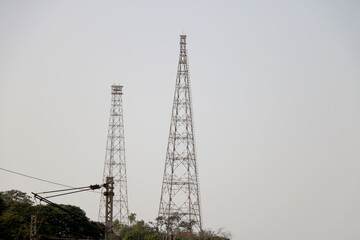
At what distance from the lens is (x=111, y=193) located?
1641 inches

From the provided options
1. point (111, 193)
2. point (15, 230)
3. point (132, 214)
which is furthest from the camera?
point (132, 214)

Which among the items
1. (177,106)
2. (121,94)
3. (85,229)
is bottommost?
(85,229)

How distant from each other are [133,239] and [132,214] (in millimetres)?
17819

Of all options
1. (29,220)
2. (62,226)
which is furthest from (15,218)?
(62,226)

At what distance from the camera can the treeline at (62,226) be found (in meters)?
69.7

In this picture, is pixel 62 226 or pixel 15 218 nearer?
pixel 15 218

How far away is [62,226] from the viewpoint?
8050 centimetres

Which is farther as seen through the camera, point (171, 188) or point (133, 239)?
point (133, 239)

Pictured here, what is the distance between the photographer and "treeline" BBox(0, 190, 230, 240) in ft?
229

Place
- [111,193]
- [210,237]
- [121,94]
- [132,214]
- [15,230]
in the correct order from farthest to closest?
[132,214], [121,94], [210,237], [15,230], [111,193]

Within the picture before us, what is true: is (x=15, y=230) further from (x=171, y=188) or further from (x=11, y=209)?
(x=171, y=188)

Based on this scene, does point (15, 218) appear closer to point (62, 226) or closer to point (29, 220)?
point (29, 220)

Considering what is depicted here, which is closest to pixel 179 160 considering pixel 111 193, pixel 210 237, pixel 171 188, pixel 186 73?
pixel 171 188

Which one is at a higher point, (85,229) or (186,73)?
(186,73)
